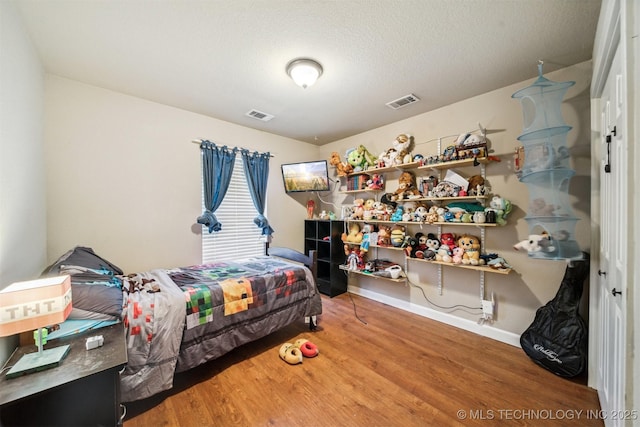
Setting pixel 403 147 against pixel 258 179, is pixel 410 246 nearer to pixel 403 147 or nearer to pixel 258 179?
pixel 403 147

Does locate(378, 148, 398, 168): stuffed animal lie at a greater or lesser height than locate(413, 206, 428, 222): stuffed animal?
greater

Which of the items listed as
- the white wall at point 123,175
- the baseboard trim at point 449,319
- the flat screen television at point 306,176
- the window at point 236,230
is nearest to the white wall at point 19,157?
the white wall at point 123,175

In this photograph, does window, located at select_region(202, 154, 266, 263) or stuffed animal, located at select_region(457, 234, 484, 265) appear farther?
window, located at select_region(202, 154, 266, 263)

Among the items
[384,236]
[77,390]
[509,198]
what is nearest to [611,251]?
[509,198]

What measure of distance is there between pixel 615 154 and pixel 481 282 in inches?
63.8

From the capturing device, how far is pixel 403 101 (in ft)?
8.67

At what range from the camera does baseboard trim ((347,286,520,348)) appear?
2318 mm

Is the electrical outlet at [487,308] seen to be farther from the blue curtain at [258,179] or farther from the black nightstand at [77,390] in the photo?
the black nightstand at [77,390]

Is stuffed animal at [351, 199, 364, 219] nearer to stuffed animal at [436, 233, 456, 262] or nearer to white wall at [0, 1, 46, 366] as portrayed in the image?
stuffed animal at [436, 233, 456, 262]

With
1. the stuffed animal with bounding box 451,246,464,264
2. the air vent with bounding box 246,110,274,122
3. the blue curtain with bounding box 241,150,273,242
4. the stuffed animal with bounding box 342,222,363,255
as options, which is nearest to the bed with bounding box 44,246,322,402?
the blue curtain with bounding box 241,150,273,242

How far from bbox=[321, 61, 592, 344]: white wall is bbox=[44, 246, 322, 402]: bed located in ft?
5.38

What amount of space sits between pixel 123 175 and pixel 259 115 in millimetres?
1672

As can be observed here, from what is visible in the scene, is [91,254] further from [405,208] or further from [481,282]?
[481,282]

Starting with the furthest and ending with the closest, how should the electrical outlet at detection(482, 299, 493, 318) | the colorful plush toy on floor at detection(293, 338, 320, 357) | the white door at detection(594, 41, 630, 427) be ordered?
1. the electrical outlet at detection(482, 299, 493, 318)
2. the colorful plush toy on floor at detection(293, 338, 320, 357)
3. the white door at detection(594, 41, 630, 427)
